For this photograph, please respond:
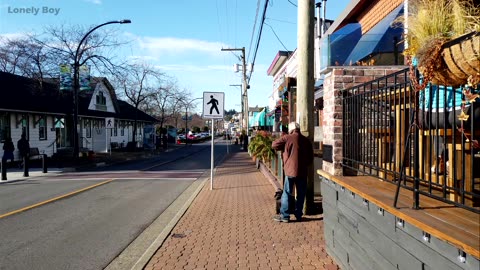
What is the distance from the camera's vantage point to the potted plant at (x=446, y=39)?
2.51 meters

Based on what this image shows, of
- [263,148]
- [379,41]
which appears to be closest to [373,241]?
[379,41]

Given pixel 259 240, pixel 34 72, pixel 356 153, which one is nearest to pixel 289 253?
pixel 259 240

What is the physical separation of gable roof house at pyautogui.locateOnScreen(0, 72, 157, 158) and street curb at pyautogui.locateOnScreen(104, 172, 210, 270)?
18.9 meters

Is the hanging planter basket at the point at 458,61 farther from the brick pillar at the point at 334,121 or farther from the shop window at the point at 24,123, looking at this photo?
the shop window at the point at 24,123

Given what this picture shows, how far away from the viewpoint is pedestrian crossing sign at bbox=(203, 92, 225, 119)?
13418 millimetres

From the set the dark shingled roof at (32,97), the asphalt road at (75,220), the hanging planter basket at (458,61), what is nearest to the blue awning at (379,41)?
the asphalt road at (75,220)

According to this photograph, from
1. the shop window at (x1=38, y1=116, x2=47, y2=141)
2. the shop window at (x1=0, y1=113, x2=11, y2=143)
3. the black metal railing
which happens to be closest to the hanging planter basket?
the black metal railing

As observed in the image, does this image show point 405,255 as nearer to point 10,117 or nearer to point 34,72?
point 10,117

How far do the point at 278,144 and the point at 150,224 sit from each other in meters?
2.86

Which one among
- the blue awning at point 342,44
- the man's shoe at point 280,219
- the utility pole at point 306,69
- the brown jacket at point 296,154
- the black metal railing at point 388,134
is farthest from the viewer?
the blue awning at point 342,44

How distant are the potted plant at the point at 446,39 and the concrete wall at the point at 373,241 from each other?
38.8 inches

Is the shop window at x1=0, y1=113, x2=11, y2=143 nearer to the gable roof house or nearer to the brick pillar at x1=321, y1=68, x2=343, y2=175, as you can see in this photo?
the gable roof house

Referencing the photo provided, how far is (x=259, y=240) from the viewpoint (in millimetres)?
6730

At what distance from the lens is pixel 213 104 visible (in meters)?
13.5
